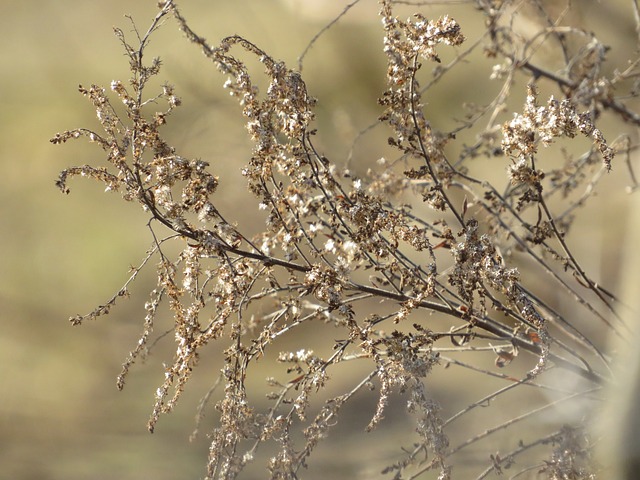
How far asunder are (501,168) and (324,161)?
9.08ft

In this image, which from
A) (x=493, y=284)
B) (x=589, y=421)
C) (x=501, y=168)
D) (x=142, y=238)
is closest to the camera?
(x=493, y=284)

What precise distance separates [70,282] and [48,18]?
159cm

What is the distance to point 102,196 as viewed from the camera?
14.5 ft

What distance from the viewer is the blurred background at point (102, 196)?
3445 millimetres

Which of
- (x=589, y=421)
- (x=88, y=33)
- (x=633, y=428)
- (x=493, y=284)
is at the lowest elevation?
(x=633, y=428)

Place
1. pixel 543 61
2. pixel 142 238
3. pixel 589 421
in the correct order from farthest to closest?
pixel 142 238, pixel 543 61, pixel 589 421

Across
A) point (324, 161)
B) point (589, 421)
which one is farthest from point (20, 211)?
point (589, 421)

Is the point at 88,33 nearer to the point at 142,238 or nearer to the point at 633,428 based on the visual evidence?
the point at 142,238

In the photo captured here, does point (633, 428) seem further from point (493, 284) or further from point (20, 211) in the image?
point (20, 211)

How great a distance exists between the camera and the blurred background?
3445 millimetres

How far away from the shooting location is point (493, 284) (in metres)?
1.38

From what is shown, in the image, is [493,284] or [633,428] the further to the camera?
[493,284]

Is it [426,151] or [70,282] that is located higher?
[70,282]

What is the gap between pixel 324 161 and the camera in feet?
4.73
